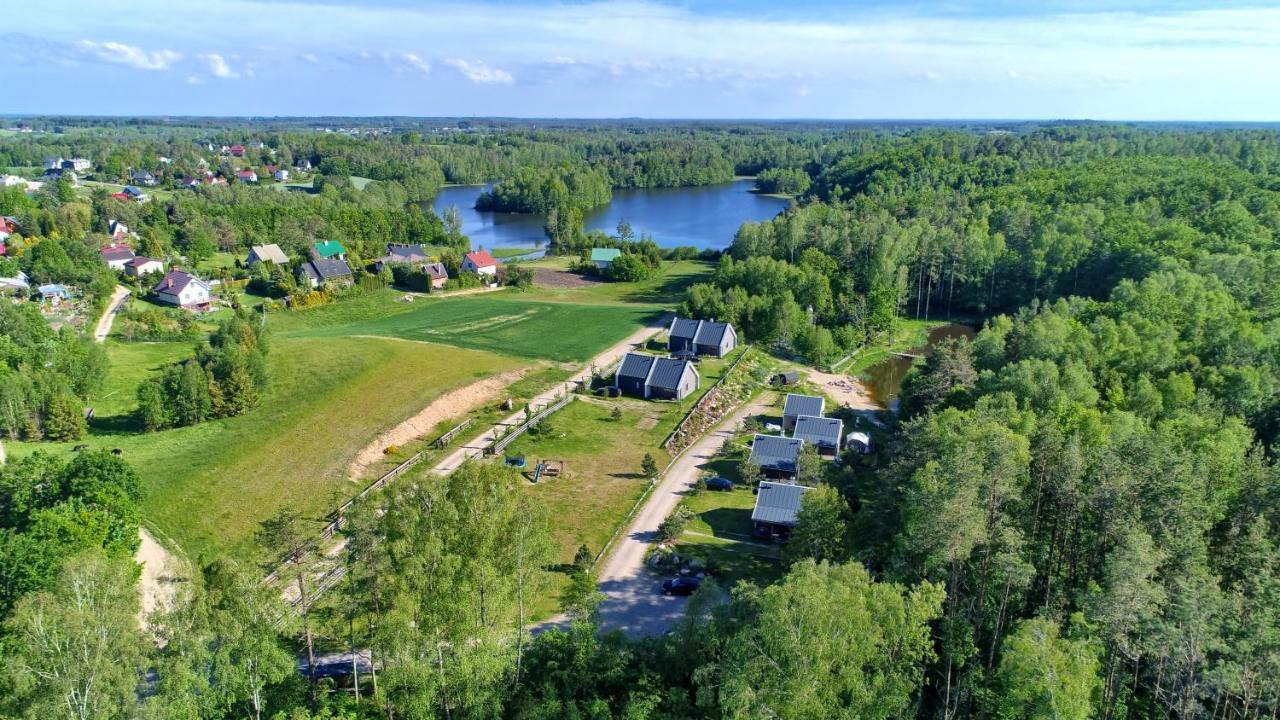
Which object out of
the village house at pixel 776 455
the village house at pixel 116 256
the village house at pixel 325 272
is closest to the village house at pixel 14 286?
the village house at pixel 116 256

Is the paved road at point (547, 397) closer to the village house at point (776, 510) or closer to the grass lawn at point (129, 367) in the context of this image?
the village house at point (776, 510)

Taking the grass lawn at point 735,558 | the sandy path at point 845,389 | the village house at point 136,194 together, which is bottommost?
the grass lawn at point 735,558

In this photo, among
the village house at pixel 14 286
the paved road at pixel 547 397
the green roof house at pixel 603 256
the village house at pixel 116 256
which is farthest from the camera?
the green roof house at pixel 603 256

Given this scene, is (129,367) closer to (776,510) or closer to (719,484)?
(719,484)

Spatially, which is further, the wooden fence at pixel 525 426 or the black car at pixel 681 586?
the wooden fence at pixel 525 426

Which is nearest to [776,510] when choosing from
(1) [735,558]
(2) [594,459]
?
(1) [735,558]

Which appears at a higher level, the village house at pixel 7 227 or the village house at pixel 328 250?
the village house at pixel 7 227

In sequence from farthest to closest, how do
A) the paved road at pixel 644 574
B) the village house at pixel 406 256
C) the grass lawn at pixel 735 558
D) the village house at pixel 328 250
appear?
the village house at pixel 406 256
the village house at pixel 328 250
the grass lawn at pixel 735 558
the paved road at pixel 644 574
